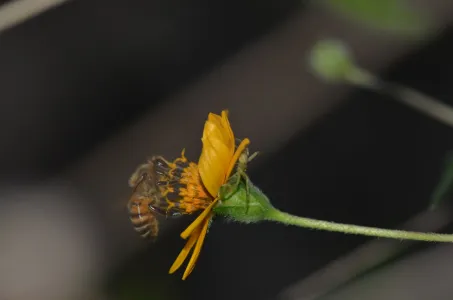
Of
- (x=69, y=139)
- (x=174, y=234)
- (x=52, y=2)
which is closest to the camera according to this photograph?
(x=52, y=2)

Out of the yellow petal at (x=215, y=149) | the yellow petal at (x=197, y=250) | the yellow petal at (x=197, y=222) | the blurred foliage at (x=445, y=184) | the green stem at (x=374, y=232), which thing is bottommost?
the blurred foliage at (x=445, y=184)

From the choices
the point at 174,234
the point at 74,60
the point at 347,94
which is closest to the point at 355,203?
the point at 347,94

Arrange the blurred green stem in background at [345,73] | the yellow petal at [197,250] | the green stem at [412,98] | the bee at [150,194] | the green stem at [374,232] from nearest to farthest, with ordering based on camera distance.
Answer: the green stem at [374,232] < the yellow petal at [197,250] < the bee at [150,194] < the green stem at [412,98] < the blurred green stem in background at [345,73]

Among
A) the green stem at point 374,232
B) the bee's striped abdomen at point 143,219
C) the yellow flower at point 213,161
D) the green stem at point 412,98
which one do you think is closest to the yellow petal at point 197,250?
the yellow flower at point 213,161

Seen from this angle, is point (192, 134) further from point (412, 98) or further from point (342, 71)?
point (412, 98)

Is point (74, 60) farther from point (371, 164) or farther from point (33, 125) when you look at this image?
point (371, 164)

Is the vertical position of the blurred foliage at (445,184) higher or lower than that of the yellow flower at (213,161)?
lower

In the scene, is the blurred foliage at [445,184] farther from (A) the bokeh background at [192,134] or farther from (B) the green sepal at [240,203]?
(A) the bokeh background at [192,134]
